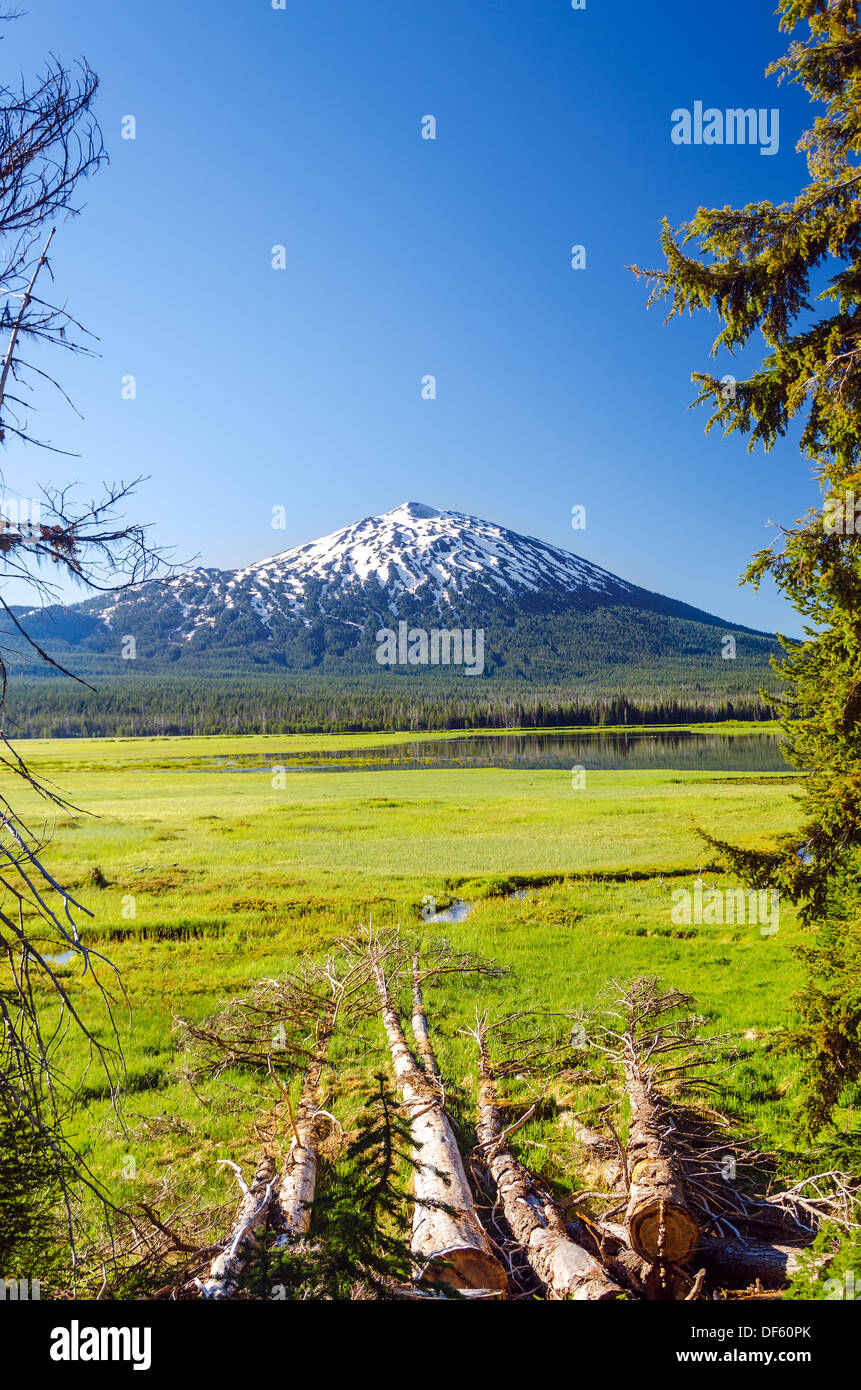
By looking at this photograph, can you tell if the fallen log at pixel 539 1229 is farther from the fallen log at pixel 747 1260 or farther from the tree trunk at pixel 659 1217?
the fallen log at pixel 747 1260

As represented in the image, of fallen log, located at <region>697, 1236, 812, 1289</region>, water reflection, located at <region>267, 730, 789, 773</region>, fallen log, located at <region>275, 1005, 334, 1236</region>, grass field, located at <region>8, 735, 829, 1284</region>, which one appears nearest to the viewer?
fallen log, located at <region>697, 1236, 812, 1289</region>

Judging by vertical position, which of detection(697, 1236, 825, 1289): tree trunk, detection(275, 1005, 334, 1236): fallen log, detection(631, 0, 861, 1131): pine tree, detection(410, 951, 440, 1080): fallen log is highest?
detection(631, 0, 861, 1131): pine tree

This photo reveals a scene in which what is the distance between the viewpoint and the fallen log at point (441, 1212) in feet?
14.4

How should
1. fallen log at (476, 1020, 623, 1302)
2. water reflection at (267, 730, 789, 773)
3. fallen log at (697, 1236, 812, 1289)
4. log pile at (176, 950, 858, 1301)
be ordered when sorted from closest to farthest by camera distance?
fallen log at (476, 1020, 623, 1302) → log pile at (176, 950, 858, 1301) → fallen log at (697, 1236, 812, 1289) → water reflection at (267, 730, 789, 773)

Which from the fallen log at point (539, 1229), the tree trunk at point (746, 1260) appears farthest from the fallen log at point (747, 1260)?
the fallen log at point (539, 1229)

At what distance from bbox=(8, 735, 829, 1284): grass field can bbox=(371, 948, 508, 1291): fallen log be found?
1149 mm

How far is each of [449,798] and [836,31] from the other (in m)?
44.7

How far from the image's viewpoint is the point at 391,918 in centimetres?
1828

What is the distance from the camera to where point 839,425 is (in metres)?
5.61

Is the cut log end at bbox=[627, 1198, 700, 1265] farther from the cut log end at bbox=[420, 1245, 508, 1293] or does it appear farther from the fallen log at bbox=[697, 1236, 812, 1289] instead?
the cut log end at bbox=[420, 1245, 508, 1293]

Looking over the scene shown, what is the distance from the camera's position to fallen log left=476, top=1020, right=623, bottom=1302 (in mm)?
4305

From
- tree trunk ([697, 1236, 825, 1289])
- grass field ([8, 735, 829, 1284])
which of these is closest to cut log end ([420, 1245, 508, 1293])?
tree trunk ([697, 1236, 825, 1289])
